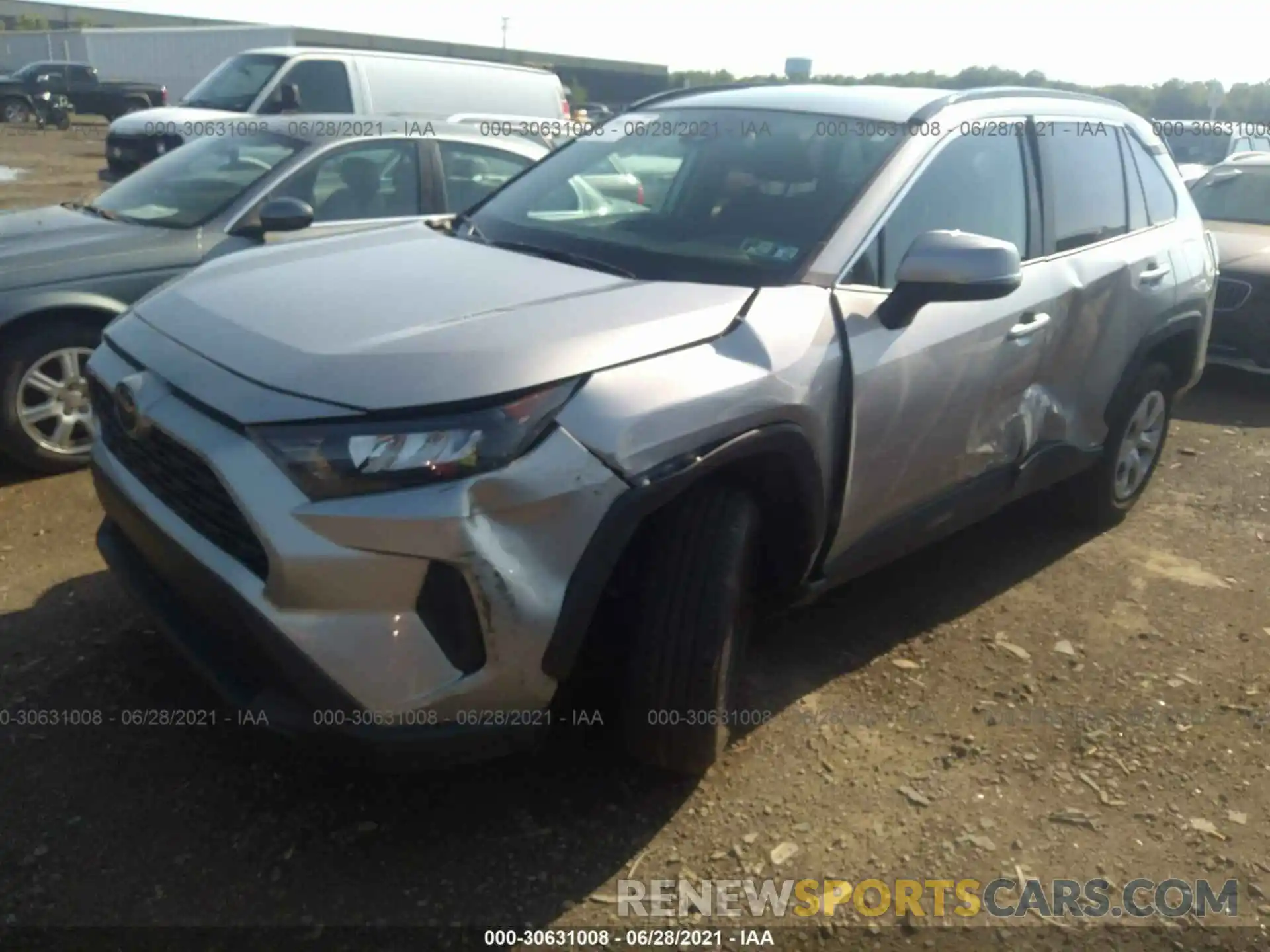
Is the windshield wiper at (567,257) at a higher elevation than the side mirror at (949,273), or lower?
lower

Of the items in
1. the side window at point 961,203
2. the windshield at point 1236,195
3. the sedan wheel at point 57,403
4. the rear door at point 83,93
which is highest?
the side window at point 961,203

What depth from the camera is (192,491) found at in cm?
243

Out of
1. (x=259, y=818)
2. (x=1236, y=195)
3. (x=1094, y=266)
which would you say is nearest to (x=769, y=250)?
(x=1094, y=266)

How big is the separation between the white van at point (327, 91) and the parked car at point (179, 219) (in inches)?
203

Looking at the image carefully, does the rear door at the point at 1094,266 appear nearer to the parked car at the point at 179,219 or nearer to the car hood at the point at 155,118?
the parked car at the point at 179,219

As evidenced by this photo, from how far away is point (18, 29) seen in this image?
57719 millimetres

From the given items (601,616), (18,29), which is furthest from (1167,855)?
(18,29)

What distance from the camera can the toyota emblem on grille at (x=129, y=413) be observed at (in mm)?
2527

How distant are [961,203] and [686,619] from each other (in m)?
1.73

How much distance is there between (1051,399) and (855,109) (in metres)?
1.21

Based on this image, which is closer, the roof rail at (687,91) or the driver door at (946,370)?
the driver door at (946,370)

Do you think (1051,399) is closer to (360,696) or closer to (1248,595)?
(1248,595)

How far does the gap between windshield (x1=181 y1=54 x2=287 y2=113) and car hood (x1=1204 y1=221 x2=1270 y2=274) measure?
8778 millimetres

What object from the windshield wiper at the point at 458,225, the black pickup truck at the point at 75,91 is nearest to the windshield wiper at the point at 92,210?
the windshield wiper at the point at 458,225
